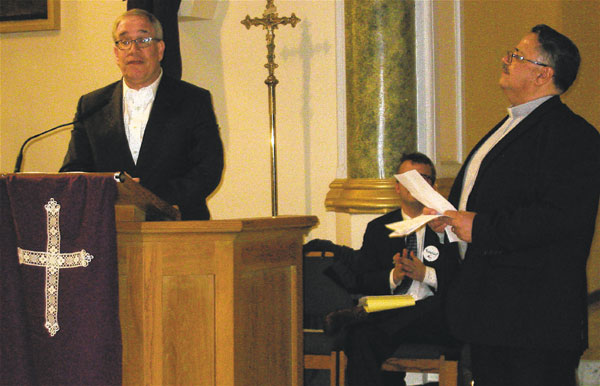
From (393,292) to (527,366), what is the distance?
4.54ft

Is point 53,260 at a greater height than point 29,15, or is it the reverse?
point 29,15

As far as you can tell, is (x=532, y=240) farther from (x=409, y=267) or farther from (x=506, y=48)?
(x=506, y=48)

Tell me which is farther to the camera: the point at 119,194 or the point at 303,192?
the point at 303,192

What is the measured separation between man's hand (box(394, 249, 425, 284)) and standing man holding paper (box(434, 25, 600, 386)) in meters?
1.04

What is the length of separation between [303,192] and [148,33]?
92.9 inches

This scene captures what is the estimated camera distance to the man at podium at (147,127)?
9.57 feet

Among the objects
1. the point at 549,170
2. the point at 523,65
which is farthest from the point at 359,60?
the point at 549,170

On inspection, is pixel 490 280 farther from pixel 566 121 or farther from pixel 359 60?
pixel 359 60

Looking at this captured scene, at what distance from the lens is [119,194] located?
2.22 m

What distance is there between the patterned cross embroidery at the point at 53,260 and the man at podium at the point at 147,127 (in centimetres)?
64

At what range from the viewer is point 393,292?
3.59 metres

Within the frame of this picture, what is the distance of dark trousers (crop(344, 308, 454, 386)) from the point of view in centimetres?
331

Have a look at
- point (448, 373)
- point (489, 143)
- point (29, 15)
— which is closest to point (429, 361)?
point (448, 373)

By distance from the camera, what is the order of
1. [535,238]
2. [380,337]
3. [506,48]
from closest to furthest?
[535,238] < [380,337] < [506,48]
